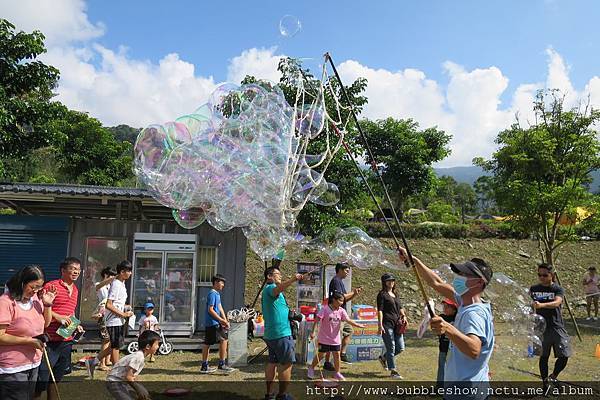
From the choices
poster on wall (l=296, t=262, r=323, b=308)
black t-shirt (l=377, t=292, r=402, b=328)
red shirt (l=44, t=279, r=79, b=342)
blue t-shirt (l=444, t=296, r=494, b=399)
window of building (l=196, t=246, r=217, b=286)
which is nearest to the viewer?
blue t-shirt (l=444, t=296, r=494, b=399)

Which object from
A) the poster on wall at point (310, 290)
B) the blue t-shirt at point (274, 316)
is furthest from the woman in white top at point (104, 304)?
the poster on wall at point (310, 290)

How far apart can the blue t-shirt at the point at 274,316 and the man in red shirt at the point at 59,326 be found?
2.35m

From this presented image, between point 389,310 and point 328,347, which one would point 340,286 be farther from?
point 328,347

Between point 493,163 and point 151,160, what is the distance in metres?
11.3

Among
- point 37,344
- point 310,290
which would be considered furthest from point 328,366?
point 37,344

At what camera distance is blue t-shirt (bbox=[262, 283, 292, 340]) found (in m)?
6.05

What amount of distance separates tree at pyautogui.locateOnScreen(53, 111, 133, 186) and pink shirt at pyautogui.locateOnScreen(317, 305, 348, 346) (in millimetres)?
20703

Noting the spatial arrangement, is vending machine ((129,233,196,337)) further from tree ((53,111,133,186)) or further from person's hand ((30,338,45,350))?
tree ((53,111,133,186))

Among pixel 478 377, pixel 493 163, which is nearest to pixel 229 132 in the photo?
pixel 478 377

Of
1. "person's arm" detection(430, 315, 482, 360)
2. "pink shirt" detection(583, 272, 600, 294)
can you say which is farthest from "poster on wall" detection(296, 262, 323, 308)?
"pink shirt" detection(583, 272, 600, 294)

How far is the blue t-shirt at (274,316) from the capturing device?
605cm

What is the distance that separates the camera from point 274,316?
6086 mm

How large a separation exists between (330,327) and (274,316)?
1.51m

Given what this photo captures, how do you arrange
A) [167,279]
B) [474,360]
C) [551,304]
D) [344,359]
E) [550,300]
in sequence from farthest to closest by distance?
[167,279] → [344,359] → [550,300] → [551,304] → [474,360]
